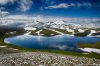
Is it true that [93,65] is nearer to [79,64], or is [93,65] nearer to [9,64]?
[79,64]

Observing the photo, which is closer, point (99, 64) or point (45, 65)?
point (45, 65)

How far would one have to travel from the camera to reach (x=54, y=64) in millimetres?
36875

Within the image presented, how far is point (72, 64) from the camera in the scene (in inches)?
1473

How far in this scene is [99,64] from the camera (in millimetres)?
38375

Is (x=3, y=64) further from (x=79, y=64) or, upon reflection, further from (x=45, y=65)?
(x=79, y=64)

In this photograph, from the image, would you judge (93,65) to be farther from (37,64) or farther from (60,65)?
(37,64)

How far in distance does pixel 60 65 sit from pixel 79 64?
371 cm

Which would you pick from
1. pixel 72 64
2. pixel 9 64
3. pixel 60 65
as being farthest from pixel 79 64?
pixel 9 64

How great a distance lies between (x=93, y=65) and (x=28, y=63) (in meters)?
11.6

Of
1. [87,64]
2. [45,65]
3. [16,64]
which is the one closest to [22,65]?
[16,64]

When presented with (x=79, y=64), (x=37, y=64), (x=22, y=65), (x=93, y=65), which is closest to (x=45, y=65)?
(x=37, y=64)

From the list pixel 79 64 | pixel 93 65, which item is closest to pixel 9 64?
pixel 79 64

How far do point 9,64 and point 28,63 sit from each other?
133 inches

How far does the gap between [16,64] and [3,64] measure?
230cm
